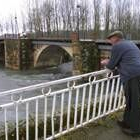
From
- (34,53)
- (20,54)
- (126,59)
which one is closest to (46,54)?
(34,53)

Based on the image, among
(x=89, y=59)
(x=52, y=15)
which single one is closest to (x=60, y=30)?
(x=52, y=15)

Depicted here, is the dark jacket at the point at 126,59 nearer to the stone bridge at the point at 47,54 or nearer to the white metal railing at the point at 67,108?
the white metal railing at the point at 67,108

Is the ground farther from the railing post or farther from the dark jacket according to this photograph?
the railing post

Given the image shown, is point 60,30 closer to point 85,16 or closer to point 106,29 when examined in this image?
point 85,16

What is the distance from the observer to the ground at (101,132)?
430 centimetres

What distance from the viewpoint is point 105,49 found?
24953 mm

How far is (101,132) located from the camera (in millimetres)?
4492

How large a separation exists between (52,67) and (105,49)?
14.5 meters

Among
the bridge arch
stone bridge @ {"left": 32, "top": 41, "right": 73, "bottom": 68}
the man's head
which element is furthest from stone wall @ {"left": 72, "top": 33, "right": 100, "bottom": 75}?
the man's head

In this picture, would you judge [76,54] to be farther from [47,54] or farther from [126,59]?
[126,59]

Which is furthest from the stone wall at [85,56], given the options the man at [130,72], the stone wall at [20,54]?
the man at [130,72]

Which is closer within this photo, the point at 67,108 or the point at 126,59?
the point at 126,59

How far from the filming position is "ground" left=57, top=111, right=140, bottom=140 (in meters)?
4.30

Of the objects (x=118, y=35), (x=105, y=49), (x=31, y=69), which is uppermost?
(x=118, y=35)
